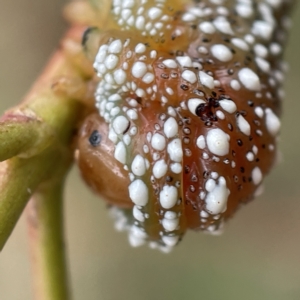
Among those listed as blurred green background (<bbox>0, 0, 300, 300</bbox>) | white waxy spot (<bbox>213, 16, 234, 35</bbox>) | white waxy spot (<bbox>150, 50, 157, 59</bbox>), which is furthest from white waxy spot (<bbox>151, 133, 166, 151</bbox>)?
blurred green background (<bbox>0, 0, 300, 300</bbox>)

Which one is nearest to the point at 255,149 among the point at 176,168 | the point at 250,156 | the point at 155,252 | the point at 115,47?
the point at 250,156

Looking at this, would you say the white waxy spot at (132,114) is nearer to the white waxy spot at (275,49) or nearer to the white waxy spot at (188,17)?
the white waxy spot at (188,17)

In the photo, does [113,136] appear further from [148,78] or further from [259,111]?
[259,111]

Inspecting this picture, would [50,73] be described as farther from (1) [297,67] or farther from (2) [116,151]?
(1) [297,67]

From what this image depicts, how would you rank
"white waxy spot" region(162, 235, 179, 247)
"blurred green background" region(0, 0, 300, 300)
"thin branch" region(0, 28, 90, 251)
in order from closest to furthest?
1. "thin branch" region(0, 28, 90, 251)
2. "white waxy spot" region(162, 235, 179, 247)
3. "blurred green background" region(0, 0, 300, 300)

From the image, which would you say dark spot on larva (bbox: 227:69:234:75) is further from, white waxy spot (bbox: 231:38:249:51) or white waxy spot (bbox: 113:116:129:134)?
white waxy spot (bbox: 113:116:129:134)

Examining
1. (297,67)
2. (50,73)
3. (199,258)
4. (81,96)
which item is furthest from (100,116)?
(297,67)
